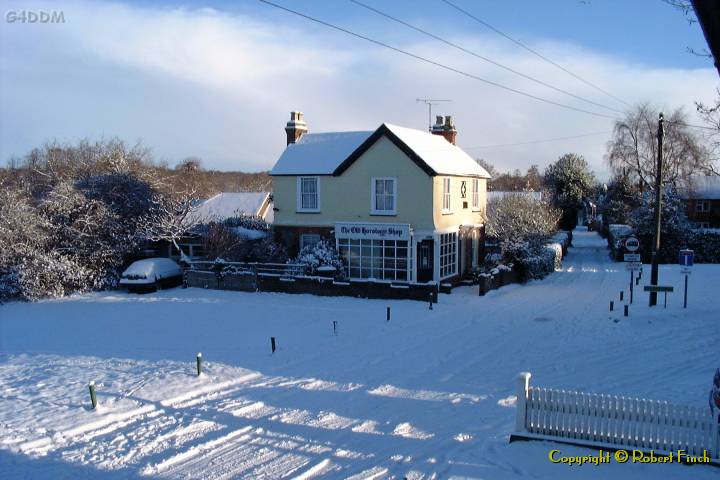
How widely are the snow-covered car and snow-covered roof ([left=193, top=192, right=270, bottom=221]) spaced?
8.95 meters

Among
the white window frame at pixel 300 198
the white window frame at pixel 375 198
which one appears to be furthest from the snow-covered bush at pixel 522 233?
the white window frame at pixel 300 198

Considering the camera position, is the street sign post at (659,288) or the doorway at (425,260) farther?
the doorway at (425,260)

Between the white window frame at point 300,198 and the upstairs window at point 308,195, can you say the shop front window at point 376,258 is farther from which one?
the upstairs window at point 308,195

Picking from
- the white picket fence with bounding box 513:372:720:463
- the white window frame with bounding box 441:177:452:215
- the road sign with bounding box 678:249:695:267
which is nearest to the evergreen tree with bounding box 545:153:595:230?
the white window frame with bounding box 441:177:452:215

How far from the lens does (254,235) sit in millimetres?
29641

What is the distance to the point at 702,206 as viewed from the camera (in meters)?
51.4

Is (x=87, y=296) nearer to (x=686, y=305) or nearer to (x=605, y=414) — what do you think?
(x=605, y=414)

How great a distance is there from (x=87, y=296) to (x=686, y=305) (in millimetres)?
24460

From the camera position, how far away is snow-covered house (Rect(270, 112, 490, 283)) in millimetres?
24953

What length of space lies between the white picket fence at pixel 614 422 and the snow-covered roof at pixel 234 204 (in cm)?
2827

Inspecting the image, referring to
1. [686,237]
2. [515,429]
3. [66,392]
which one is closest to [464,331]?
[515,429]

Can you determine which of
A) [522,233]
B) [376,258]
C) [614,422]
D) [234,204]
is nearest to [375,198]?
[376,258]

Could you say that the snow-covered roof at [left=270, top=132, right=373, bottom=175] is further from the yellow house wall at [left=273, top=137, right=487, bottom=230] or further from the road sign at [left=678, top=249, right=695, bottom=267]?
the road sign at [left=678, top=249, right=695, bottom=267]

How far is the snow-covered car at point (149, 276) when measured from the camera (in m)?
25.5
